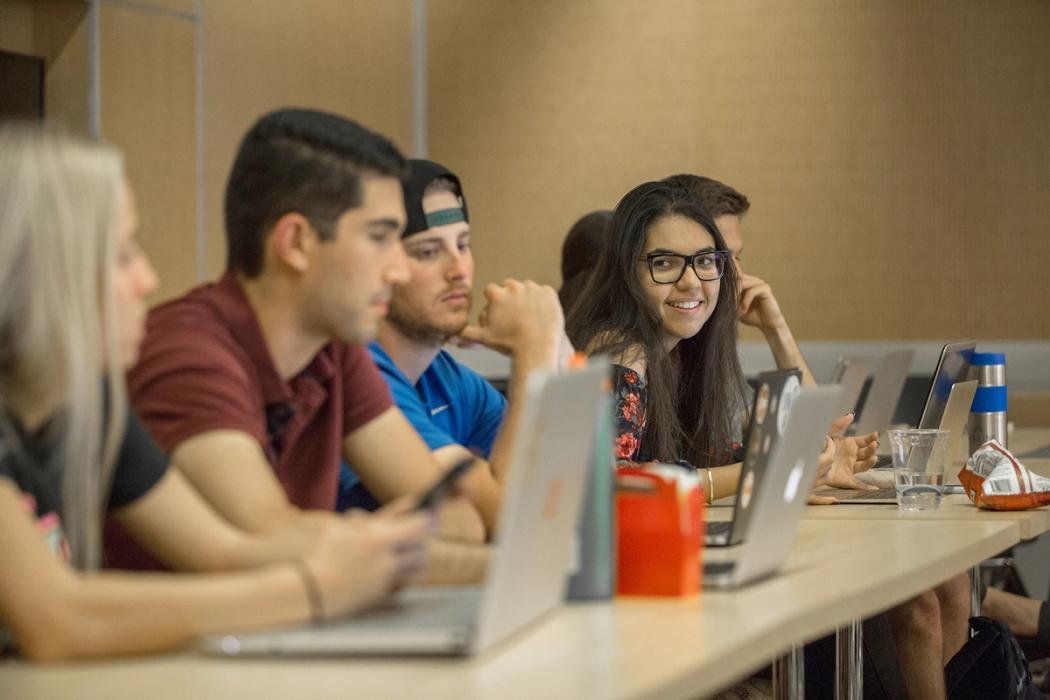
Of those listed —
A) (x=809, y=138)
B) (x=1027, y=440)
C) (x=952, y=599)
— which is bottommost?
(x=952, y=599)

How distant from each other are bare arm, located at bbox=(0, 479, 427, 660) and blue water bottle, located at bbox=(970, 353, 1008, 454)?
219cm

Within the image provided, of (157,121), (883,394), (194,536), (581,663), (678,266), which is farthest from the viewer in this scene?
(157,121)

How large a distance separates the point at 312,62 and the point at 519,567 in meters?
5.31

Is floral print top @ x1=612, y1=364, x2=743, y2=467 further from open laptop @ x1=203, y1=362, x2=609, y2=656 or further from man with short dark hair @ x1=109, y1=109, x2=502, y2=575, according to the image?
open laptop @ x1=203, y1=362, x2=609, y2=656

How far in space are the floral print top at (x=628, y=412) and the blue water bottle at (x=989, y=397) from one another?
2.65 ft

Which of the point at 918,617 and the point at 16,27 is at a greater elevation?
the point at 16,27

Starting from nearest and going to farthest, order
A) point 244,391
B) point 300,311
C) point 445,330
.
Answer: point 244,391 → point 300,311 → point 445,330

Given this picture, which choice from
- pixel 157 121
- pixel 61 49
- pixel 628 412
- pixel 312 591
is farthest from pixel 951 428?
pixel 61 49

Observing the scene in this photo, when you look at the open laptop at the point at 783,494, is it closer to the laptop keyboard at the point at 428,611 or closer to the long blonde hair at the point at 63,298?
the laptop keyboard at the point at 428,611

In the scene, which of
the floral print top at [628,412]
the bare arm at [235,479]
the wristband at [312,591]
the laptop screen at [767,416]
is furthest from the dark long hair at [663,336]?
the wristband at [312,591]

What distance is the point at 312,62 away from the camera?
6328mm

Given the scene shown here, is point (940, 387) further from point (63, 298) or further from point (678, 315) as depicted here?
point (63, 298)

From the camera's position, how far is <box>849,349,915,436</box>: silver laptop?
4.21 metres

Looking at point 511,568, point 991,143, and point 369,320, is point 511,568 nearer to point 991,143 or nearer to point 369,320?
point 369,320
